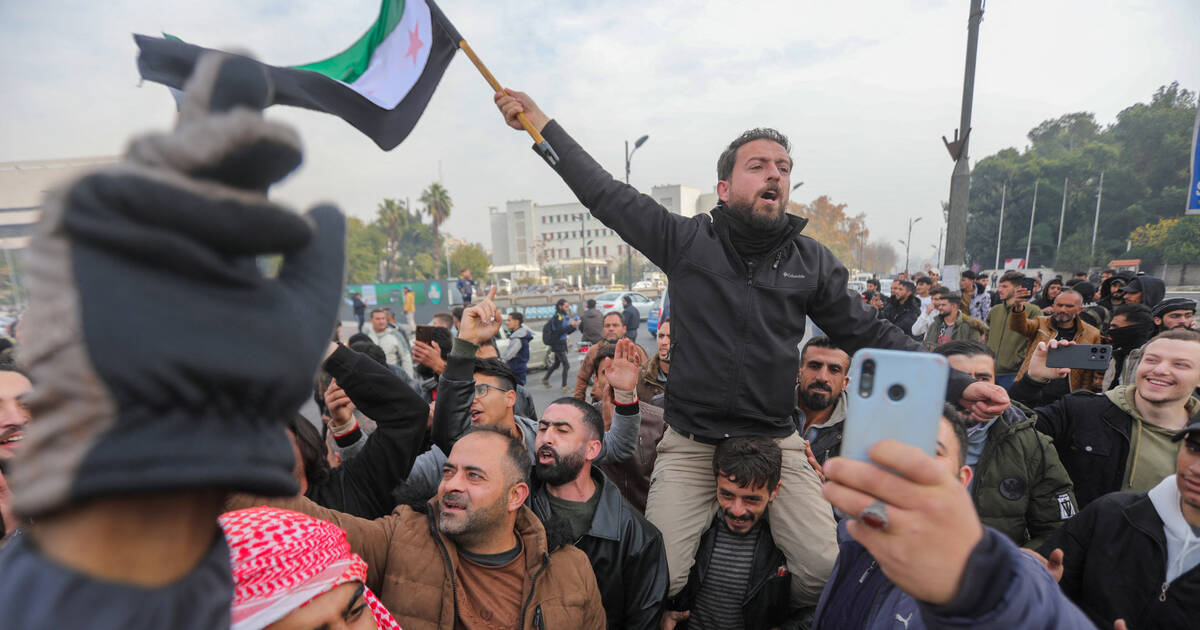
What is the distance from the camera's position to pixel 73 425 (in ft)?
1.48

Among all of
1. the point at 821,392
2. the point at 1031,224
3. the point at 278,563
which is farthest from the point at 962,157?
the point at 1031,224

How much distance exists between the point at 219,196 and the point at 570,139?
199cm

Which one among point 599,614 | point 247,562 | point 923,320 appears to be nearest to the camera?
point 247,562

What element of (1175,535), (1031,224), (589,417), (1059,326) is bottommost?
(1175,535)

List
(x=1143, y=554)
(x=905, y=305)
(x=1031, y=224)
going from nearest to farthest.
Result: (x=1143, y=554), (x=905, y=305), (x=1031, y=224)

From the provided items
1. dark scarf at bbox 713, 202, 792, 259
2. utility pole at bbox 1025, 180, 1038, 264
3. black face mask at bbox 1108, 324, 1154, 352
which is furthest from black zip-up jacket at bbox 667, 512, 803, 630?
utility pole at bbox 1025, 180, 1038, 264

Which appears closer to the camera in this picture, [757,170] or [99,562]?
[99,562]

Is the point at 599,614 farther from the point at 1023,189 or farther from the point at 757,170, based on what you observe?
the point at 1023,189

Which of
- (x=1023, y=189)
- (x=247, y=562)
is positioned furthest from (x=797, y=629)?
(x=1023, y=189)

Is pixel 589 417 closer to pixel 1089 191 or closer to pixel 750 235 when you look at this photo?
pixel 750 235

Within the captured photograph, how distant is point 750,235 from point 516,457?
151cm

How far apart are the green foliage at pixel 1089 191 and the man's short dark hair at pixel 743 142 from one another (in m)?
52.1

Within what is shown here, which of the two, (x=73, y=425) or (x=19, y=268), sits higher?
(x=19, y=268)

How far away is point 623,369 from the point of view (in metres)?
3.05
